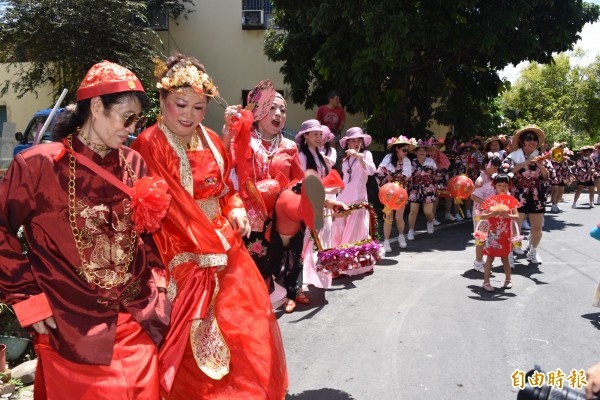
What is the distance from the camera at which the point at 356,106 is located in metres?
11.9

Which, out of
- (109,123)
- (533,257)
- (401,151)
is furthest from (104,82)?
(401,151)

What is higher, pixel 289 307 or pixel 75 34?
pixel 75 34

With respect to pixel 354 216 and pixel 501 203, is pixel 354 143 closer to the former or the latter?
pixel 354 216

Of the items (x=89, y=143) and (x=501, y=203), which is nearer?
(x=89, y=143)

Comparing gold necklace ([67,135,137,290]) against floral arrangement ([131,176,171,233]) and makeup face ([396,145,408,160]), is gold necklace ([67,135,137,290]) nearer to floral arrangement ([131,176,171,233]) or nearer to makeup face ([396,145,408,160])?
floral arrangement ([131,176,171,233])

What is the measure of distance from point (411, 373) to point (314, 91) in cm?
1112

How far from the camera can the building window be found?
58.3 feet

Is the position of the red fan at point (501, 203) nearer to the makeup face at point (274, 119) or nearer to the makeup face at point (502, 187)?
the makeup face at point (502, 187)

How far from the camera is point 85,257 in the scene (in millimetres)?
2430

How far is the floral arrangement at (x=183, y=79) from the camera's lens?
303 cm

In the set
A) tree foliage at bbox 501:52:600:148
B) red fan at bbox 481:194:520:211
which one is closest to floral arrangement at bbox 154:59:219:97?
red fan at bbox 481:194:520:211

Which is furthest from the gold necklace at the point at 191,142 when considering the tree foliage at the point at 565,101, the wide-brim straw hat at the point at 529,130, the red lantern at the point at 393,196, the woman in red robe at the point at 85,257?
the tree foliage at the point at 565,101

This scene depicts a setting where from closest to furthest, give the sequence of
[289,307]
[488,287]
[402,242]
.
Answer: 1. [289,307]
2. [488,287]
3. [402,242]

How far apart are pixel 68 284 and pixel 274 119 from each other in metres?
2.14
